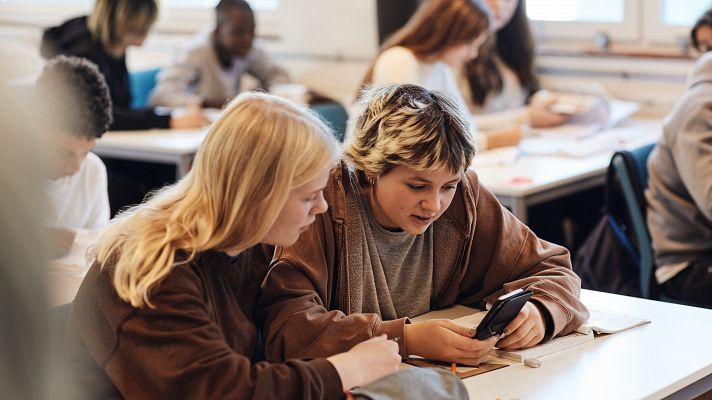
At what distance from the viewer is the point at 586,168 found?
3209mm

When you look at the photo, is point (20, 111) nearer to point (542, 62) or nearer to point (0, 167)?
point (0, 167)

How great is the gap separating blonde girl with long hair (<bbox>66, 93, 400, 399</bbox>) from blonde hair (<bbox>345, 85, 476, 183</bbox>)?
251mm

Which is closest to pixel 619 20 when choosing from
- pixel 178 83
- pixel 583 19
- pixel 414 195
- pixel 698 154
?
pixel 583 19

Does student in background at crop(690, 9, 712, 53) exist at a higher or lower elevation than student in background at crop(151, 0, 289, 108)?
higher

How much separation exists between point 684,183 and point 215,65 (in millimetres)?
2639

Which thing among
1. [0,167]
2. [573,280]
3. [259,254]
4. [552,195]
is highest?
[0,167]

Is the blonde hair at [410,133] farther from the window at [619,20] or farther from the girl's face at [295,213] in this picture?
the window at [619,20]

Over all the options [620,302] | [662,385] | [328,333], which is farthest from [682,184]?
[328,333]

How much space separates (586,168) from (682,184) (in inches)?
20.8

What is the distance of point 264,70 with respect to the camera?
192 inches

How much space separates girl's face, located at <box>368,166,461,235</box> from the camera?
5.65 feet

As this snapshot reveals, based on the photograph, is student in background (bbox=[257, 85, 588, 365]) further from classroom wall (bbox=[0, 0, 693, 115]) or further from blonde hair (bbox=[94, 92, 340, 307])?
classroom wall (bbox=[0, 0, 693, 115])

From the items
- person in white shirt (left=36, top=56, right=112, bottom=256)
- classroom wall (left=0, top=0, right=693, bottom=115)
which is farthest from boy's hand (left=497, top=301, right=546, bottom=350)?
classroom wall (left=0, top=0, right=693, bottom=115)

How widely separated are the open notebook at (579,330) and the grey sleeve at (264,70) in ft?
10.6
